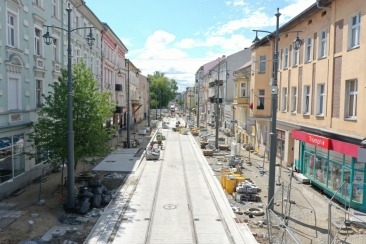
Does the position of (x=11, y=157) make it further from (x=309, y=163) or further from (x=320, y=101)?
(x=320, y=101)

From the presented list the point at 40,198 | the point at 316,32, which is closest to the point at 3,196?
the point at 40,198

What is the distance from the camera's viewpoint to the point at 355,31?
14203 mm

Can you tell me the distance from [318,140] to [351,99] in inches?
115

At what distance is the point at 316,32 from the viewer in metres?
18.0

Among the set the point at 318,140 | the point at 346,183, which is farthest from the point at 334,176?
the point at 318,140

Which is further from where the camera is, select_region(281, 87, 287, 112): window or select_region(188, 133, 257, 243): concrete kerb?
select_region(281, 87, 287, 112): window

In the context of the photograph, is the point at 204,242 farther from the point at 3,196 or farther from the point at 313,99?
the point at 313,99

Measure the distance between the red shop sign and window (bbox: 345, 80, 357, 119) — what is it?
1725mm

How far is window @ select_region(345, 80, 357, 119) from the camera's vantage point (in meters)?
14.2

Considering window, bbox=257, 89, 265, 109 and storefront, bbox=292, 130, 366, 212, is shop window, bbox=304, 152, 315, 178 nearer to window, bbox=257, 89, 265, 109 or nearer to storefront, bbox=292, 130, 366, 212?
storefront, bbox=292, 130, 366, 212

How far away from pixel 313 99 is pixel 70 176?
12698 millimetres

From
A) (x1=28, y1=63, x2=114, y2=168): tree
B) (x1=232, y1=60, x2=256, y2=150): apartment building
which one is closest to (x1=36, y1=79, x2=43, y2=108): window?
(x1=28, y1=63, x2=114, y2=168): tree

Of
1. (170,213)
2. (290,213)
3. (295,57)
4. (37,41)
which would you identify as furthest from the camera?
(295,57)

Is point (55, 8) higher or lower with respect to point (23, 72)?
higher
